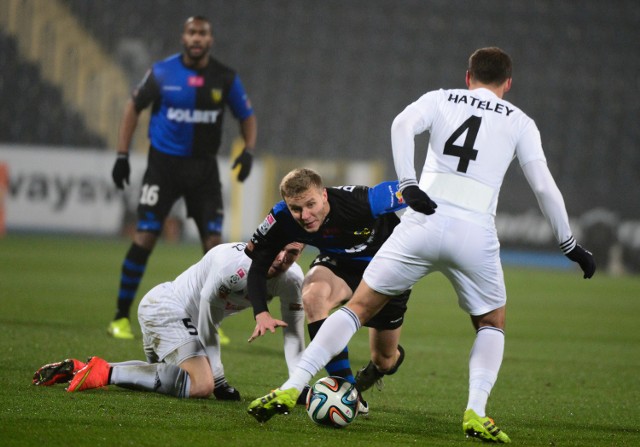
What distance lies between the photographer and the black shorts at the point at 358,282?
190 inches

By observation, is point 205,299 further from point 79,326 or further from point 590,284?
point 590,284

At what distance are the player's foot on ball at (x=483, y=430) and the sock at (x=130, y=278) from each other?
3643mm

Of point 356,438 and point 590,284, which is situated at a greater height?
point 356,438

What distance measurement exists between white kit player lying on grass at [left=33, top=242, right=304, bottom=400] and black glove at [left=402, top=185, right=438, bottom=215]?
3.14 ft

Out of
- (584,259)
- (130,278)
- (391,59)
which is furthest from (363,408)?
(391,59)

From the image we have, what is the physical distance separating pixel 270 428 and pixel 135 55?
16367mm

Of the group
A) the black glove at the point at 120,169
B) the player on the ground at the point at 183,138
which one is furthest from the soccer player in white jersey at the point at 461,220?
the black glove at the point at 120,169

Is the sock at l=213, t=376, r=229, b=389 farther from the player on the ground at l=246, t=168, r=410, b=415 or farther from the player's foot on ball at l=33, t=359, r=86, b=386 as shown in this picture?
the player's foot on ball at l=33, t=359, r=86, b=386

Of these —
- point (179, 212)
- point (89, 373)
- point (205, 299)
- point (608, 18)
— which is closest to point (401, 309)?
point (205, 299)

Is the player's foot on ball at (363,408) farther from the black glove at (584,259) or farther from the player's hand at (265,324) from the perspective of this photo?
the black glove at (584,259)

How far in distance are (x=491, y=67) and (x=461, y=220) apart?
68 cm

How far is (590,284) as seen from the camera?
15.0 metres

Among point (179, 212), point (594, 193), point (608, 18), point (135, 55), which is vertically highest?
point (608, 18)

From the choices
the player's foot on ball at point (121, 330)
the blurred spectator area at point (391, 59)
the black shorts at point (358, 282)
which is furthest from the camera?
the blurred spectator area at point (391, 59)
